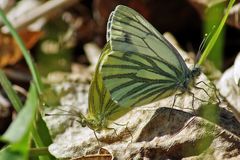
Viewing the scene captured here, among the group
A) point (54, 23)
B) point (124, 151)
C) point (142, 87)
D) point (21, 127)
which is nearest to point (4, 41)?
point (54, 23)

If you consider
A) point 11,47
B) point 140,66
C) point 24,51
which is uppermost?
point 24,51

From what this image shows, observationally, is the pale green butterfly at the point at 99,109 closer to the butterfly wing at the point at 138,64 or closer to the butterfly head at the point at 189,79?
the butterfly wing at the point at 138,64

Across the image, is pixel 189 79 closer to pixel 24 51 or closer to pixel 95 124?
pixel 95 124

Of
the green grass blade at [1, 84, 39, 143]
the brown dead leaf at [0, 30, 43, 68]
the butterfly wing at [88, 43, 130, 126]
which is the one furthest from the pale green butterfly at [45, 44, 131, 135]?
the brown dead leaf at [0, 30, 43, 68]

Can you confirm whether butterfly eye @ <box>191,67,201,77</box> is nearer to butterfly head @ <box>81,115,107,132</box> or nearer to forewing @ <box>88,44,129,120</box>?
forewing @ <box>88,44,129,120</box>

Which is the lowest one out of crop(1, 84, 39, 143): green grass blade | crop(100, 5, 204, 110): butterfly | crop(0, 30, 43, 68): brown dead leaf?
crop(0, 30, 43, 68): brown dead leaf

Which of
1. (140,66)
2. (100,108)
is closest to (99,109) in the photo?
(100,108)

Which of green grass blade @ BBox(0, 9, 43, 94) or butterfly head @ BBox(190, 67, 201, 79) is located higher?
green grass blade @ BBox(0, 9, 43, 94)
